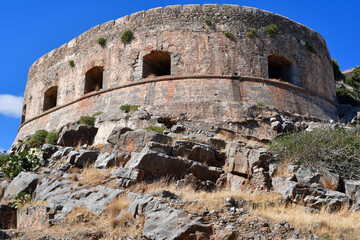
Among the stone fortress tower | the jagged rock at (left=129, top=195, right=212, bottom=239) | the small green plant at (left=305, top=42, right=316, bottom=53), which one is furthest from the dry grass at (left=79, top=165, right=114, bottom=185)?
the small green plant at (left=305, top=42, right=316, bottom=53)

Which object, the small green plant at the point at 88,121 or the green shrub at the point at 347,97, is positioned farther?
the green shrub at the point at 347,97

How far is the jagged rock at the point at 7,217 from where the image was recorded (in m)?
7.47

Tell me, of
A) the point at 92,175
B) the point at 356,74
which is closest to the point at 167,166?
the point at 92,175

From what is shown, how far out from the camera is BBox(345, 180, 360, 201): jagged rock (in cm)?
714

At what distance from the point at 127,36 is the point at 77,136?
415cm

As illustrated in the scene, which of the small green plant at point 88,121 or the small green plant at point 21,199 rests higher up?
the small green plant at point 88,121

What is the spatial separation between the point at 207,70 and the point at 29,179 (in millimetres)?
6390

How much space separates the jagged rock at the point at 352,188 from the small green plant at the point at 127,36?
8.64 metres

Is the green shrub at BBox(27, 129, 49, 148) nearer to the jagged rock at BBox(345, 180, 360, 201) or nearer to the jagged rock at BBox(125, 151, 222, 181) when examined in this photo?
the jagged rock at BBox(125, 151, 222, 181)

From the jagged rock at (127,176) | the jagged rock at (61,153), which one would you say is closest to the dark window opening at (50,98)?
the jagged rock at (61,153)

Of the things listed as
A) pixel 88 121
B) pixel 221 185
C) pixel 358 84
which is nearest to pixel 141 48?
pixel 88 121

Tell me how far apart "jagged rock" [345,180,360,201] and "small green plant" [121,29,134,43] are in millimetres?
8642

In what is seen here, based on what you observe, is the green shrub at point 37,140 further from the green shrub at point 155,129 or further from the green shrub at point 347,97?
the green shrub at point 347,97

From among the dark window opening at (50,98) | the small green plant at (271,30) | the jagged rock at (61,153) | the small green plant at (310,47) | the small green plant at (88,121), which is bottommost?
the jagged rock at (61,153)
